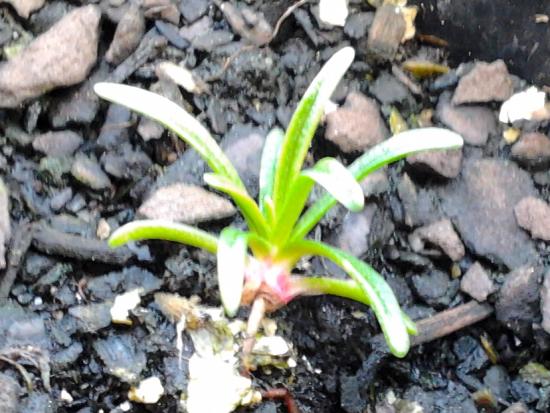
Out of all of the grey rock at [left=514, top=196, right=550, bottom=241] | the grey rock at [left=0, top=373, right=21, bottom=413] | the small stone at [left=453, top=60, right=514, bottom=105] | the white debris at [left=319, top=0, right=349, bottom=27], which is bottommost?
the grey rock at [left=0, top=373, right=21, bottom=413]

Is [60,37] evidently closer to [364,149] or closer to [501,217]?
[364,149]

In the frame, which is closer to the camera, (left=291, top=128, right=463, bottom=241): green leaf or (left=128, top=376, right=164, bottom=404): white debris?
(left=291, top=128, right=463, bottom=241): green leaf

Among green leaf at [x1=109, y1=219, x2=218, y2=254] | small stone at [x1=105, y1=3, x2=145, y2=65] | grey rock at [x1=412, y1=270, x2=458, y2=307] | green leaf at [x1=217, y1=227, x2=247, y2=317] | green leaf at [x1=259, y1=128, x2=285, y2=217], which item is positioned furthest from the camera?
small stone at [x1=105, y1=3, x2=145, y2=65]

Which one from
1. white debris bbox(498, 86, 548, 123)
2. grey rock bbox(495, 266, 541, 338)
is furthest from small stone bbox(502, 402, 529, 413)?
white debris bbox(498, 86, 548, 123)

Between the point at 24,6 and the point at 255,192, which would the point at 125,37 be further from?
the point at 255,192

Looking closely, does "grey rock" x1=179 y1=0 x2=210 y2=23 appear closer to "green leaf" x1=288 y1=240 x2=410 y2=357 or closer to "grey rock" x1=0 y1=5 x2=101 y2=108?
"grey rock" x1=0 y1=5 x2=101 y2=108

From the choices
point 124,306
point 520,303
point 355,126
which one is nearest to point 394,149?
point 355,126
